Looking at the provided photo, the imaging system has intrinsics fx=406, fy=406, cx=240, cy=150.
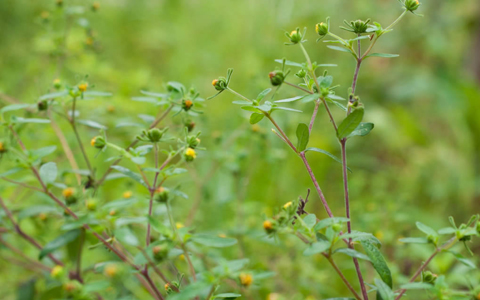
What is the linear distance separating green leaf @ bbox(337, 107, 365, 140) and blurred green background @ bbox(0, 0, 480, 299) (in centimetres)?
38

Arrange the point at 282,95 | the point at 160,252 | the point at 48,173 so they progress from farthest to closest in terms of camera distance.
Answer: the point at 282,95 < the point at 48,173 < the point at 160,252

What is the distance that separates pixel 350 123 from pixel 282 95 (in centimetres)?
63

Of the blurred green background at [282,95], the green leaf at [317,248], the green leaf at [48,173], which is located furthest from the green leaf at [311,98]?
the blurred green background at [282,95]

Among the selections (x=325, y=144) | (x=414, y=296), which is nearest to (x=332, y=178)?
(x=325, y=144)

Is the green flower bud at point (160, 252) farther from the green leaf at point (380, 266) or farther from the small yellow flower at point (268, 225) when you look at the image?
the green leaf at point (380, 266)

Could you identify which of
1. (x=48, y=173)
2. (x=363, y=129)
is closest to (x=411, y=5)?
(x=363, y=129)

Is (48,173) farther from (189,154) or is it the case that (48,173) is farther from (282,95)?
(282,95)

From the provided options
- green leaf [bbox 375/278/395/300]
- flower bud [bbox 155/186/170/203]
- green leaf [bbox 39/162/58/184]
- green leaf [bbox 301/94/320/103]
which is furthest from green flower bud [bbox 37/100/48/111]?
green leaf [bbox 375/278/395/300]

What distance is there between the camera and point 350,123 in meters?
0.40

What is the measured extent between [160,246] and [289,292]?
65cm

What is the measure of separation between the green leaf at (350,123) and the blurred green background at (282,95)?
385 millimetres

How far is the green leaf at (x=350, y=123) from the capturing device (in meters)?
0.40

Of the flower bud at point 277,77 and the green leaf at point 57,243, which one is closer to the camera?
the flower bud at point 277,77

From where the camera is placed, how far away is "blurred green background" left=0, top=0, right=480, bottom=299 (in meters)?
0.92
